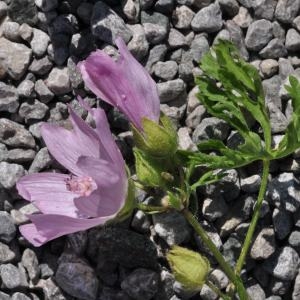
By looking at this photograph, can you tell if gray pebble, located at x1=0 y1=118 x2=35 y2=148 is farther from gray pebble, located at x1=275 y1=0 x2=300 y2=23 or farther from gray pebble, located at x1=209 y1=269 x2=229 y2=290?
gray pebble, located at x1=275 y1=0 x2=300 y2=23

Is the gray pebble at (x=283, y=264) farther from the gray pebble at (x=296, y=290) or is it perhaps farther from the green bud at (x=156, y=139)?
the green bud at (x=156, y=139)

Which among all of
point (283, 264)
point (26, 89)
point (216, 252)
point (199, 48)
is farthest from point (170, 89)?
point (283, 264)

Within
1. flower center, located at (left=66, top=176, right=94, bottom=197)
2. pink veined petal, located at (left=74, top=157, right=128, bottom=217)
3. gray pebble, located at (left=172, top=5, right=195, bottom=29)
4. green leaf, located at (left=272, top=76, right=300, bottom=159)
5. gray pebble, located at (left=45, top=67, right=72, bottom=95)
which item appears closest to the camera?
pink veined petal, located at (left=74, top=157, right=128, bottom=217)

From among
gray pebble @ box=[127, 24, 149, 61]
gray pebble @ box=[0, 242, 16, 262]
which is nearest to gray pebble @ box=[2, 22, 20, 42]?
gray pebble @ box=[127, 24, 149, 61]

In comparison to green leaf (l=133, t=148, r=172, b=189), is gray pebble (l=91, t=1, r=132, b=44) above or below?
above

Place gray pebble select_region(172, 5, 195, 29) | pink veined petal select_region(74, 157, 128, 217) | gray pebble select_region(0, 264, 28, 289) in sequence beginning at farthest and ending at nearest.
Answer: gray pebble select_region(172, 5, 195, 29)
gray pebble select_region(0, 264, 28, 289)
pink veined petal select_region(74, 157, 128, 217)
